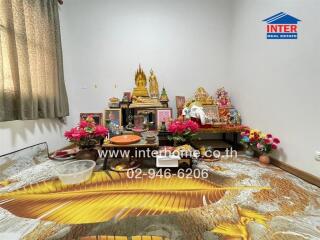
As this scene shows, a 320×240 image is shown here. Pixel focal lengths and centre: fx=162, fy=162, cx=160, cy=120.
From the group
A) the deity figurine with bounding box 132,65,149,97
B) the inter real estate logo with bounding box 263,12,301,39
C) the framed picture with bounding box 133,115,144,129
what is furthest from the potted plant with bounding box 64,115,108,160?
the inter real estate logo with bounding box 263,12,301,39

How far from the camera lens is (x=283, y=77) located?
1.56 metres

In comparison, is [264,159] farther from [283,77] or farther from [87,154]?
[87,154]

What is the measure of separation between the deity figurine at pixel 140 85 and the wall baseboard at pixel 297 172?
5.74ft

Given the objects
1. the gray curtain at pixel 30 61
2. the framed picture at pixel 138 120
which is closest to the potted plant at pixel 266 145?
the framed picture at pixel 138 120

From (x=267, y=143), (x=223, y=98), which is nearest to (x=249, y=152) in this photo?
(x=267, y=143)

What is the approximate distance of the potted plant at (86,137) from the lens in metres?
1.61

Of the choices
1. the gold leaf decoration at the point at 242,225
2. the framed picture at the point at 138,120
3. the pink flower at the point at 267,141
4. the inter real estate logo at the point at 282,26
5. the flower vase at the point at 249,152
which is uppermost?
the inter real estate logo at the point at 282,26

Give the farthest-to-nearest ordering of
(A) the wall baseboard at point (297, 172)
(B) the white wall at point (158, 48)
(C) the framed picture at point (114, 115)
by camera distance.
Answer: (C) the framed picture at point (114, 115) < (B) the white wall at point (158, 48) < (A) the wall baseboard at point (297, 172)

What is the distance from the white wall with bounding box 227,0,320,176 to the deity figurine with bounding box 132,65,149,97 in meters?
1.34

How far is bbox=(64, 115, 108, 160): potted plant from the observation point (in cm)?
161

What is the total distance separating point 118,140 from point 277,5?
6.77 ft

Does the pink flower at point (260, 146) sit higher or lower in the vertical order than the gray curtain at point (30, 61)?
lower

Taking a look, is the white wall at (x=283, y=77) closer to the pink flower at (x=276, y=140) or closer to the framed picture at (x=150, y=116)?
the pink flower at (x=276, y=140)

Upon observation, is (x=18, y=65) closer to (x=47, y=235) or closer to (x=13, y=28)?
(x=13, y=28)
